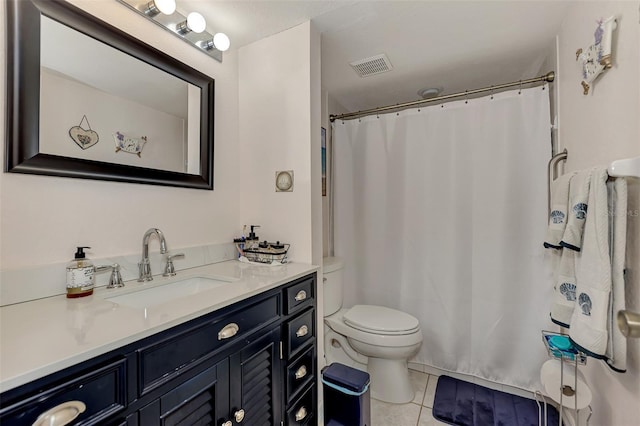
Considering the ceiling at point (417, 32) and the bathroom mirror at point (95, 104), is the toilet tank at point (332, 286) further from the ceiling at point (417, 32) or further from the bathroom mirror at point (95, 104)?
the ceiling at point (417, 32)

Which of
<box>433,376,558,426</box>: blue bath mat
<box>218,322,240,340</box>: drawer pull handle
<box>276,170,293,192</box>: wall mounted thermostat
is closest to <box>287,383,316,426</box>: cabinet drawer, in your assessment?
<box>218,322,240,340</box>: drawer pull handle

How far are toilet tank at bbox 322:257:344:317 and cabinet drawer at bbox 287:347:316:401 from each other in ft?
1.65

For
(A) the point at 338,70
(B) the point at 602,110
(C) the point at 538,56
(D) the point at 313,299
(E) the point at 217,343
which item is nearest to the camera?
(E) the point at 217,343

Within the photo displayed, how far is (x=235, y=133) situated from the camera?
1.68 m

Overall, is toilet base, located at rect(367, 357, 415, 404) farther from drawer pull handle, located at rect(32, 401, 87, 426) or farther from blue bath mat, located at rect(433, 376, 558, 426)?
drawer pull handle, located at rect(32, 401, 87, 426)

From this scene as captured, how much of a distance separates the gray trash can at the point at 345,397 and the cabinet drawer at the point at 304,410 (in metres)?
0.08

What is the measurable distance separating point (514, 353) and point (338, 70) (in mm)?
2196

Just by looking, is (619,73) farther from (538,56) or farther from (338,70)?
(338,70)

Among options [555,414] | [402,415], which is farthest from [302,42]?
[555,414]

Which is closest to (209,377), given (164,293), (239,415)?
(239,415)

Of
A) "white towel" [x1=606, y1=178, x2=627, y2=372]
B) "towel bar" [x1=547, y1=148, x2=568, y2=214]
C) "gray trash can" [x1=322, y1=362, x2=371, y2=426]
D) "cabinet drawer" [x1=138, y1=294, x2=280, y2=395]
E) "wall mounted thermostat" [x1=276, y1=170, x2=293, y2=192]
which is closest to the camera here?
"cabinet drawer" [x1=138, y1=294, x2=280, y2=395]

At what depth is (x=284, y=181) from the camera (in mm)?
1558

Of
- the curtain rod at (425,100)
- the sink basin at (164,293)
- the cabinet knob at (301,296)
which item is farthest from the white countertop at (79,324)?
the curtain rod at (425,100)

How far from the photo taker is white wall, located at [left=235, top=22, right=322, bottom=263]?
149 centimetres
